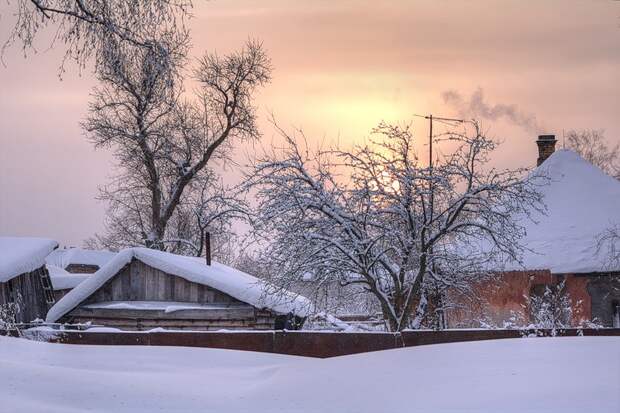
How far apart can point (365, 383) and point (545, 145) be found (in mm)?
25493

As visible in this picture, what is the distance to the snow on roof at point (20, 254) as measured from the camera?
2520 cm

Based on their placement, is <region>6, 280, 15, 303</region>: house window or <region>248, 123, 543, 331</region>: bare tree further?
<region>6, 280, 15, 303</region>: house window

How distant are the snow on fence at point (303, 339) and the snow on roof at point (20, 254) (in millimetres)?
11277

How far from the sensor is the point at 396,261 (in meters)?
19.0

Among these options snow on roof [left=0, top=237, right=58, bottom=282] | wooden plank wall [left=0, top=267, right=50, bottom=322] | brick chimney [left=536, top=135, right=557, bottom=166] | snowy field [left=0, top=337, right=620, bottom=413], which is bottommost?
snowy field [left=0, top=337, right=620, bottom=413]

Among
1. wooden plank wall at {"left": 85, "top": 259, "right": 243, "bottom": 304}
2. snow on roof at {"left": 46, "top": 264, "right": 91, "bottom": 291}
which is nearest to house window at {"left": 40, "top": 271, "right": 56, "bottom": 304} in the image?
snow on roof at {"left": 46, "top": 264, "right": 91, "bottom": 291}

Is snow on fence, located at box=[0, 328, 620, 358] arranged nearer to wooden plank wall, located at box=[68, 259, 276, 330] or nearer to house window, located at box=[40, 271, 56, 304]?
wooden plank wall, located at box=[68, 259, 276, 330]

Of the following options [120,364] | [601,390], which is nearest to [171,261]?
[120,364]

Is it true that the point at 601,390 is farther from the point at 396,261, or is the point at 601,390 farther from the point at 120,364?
the point at 396,261

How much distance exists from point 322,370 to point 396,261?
30.1 feet

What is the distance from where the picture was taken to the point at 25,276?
28.4 m

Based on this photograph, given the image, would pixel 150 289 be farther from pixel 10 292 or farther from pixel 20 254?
pixel 10 292

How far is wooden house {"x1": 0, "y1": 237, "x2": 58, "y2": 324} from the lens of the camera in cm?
2555

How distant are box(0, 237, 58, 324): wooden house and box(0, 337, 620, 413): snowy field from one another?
→ 48.6ft
